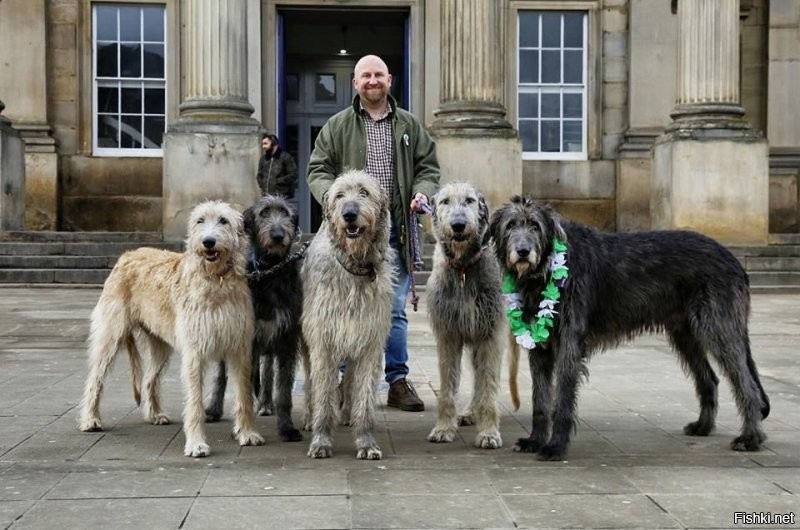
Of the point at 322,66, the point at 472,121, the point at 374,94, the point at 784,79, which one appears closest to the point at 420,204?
the point at 374,94

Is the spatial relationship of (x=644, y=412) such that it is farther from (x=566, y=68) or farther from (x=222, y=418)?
(x=566, y=68)

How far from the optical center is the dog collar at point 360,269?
5922 mm

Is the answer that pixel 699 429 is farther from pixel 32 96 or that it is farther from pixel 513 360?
pixel 32 96

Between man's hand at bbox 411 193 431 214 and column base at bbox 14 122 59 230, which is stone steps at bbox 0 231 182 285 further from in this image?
man's hand at bbox 411 193 431 214

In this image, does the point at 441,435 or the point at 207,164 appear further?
the point at 207,164

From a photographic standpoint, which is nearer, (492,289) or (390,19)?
(492,289)

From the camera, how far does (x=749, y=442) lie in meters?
6.01

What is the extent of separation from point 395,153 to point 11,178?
37.9 feet

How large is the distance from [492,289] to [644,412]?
5.72ft

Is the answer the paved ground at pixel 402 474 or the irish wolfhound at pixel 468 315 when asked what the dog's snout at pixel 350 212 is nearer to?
the irish wolfhound at pixel 468 315

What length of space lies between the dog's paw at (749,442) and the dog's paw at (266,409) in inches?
122

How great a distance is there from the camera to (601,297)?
6172mm

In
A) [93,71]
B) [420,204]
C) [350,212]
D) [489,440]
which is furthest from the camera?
[93,71]

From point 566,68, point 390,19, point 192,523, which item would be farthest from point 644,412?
point 390,19
